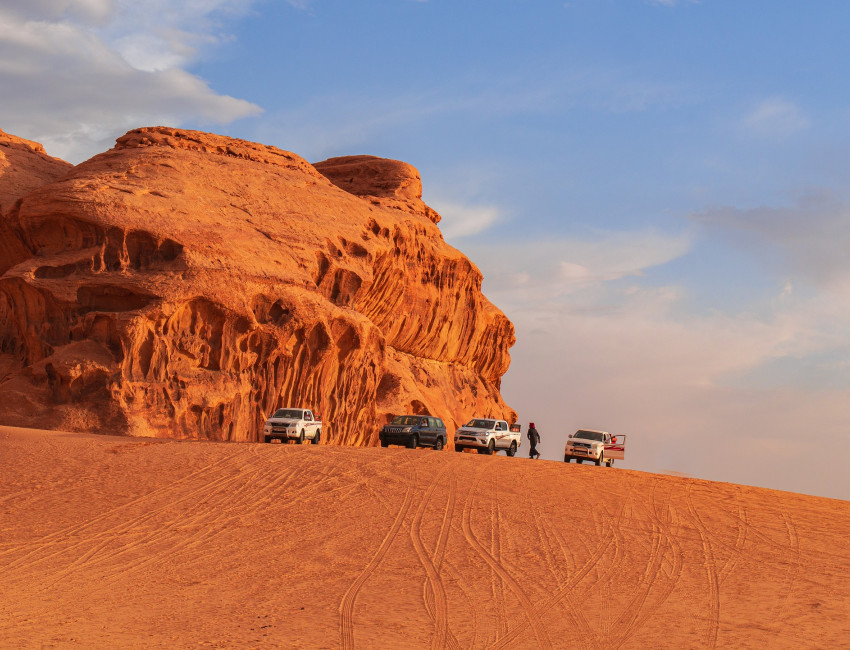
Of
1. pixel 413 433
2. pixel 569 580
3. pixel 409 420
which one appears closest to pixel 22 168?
pixel 409 420

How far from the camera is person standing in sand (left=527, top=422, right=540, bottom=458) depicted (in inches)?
1581

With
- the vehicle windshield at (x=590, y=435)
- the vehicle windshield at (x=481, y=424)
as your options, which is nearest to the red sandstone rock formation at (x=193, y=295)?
the vehicle windshield at (x=481, y=424)

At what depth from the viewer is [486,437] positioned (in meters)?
38.0

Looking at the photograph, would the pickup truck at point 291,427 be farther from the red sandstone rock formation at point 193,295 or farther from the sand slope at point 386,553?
the sand slope at point 386,553

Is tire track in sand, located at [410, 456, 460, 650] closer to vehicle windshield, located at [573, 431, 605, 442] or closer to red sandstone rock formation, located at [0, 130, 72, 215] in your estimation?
vehicle windshield, located at [573, 431, 605, 442]

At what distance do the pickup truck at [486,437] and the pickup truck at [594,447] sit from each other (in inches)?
108

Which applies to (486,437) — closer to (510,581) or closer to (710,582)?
(710,582)

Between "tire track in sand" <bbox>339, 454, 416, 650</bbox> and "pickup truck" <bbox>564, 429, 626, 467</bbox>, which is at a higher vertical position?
"pickup truck" <bbox>564, 429, 626, 467</bbox>

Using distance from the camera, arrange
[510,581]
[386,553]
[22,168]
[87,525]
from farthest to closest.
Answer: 1. [22,168]
2. [87,525]
3. [386,553]
4. [510,581]

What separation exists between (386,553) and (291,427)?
16843mm

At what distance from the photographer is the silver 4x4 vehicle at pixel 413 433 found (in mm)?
36188

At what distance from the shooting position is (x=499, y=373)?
77.4 meters

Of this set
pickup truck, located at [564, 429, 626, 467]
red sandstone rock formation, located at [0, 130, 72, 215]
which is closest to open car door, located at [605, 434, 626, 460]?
pickup truck, located at [564, 429, 626, 467]

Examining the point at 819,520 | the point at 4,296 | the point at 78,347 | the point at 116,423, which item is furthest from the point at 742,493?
the point at 4,296
